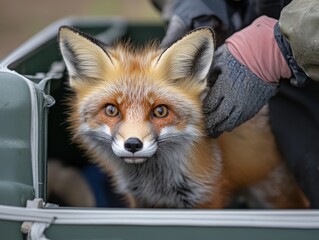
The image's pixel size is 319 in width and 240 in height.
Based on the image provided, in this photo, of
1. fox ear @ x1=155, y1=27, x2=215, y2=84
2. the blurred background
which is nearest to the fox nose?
fox ear @ x1=155, y1=27, x2=215, y2=84

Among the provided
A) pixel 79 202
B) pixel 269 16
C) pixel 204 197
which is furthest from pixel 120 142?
pixel 79 202

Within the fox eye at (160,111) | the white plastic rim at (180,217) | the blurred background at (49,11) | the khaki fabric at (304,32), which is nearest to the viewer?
the white plastic rim at (180,217)

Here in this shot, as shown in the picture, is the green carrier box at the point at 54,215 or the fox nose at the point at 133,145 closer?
the green carrier box at the point at 54,215

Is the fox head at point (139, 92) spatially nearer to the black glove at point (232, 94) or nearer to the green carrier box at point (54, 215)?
the black glove at point (232, 94)

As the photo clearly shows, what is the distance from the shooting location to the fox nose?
176 centimetres

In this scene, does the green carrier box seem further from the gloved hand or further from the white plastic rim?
the gloved hand

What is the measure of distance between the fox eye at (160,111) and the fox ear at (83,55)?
0.52 feet

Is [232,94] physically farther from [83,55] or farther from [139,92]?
[83,55]

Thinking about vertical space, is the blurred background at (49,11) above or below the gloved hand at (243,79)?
below

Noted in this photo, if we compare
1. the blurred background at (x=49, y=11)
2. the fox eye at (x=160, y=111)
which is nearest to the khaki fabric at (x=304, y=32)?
the fox eye at (x=160, y=111)

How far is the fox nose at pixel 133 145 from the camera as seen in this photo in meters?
1.76

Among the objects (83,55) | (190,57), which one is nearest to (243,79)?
(190,57)

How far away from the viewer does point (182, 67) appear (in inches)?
74.1

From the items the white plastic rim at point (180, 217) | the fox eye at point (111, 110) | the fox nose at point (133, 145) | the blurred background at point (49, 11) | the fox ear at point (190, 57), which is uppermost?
the fox ear at point (190, 57)
